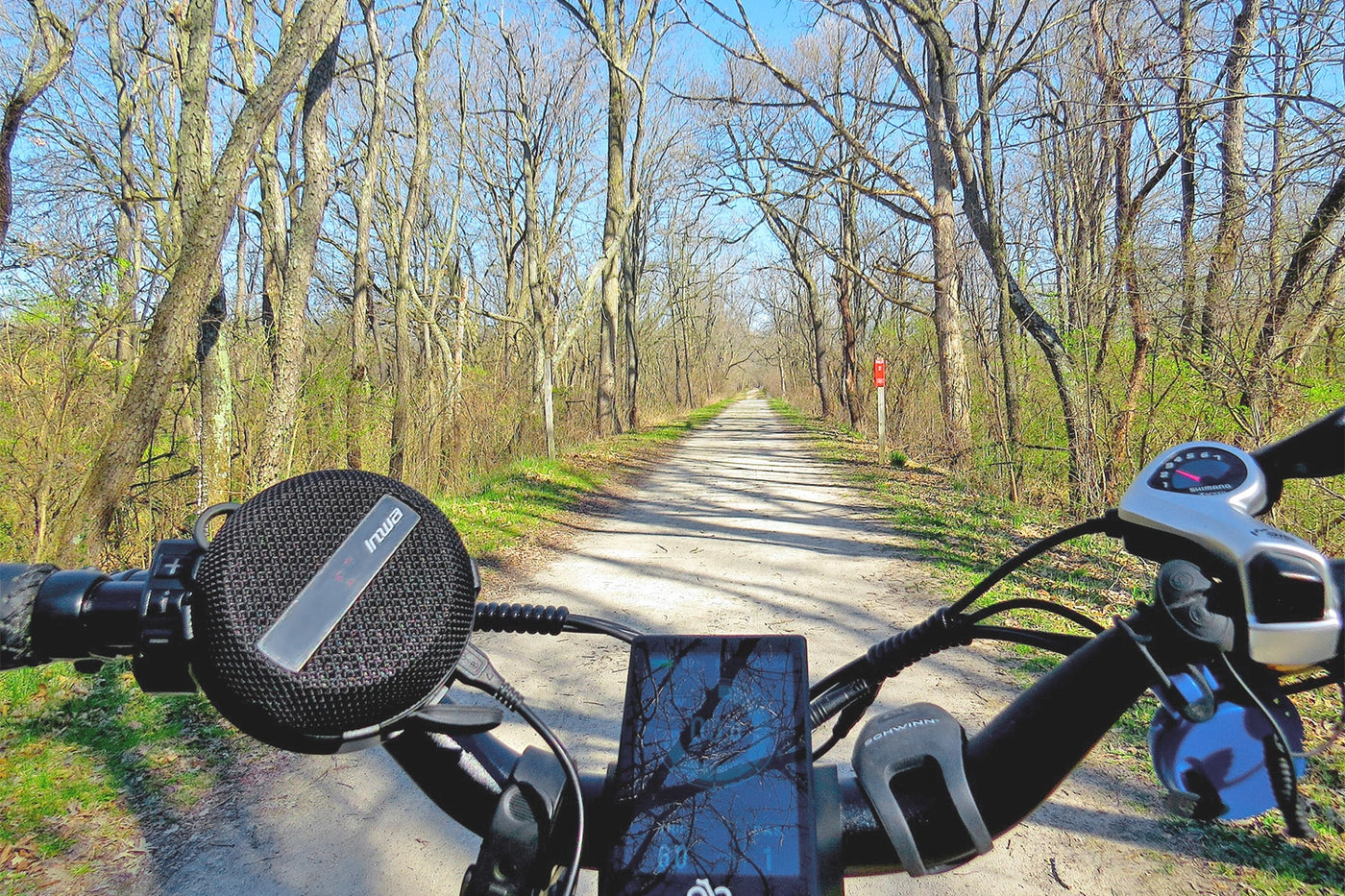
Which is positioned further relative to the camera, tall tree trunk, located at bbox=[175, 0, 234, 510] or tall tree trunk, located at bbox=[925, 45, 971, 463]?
tall tree trunk, located at bbox=[925, 45, 971, 463]

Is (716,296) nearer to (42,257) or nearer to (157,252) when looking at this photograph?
(157,252)

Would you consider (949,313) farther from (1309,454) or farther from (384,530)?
(384,530)

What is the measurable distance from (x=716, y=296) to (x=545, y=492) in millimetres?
43552

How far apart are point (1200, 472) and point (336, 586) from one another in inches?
32.1

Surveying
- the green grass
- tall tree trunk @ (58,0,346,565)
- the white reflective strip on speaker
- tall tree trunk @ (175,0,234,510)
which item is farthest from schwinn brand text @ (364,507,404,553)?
tall tree trunk @ (175,0,234,510)

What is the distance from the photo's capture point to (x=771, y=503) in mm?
10508

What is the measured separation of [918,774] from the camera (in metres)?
0.88

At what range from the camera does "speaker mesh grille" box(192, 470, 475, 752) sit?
27.9 inches

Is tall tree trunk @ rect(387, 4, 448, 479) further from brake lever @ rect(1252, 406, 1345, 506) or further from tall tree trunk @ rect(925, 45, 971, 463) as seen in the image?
brake lever @ rect(1252, 406, 1345, 506)

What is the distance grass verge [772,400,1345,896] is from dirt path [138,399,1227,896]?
18 cm

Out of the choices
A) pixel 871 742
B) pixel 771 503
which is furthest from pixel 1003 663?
pixel 771 503

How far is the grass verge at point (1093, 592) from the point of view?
2648 millimetres

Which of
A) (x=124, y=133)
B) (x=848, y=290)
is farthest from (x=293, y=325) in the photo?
(x=848, y=290)

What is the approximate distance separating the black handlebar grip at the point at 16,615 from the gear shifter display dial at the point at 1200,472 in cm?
111
